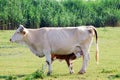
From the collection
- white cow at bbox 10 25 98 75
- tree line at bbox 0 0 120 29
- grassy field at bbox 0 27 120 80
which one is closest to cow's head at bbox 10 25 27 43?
white cow at bbox 10 25 98 75

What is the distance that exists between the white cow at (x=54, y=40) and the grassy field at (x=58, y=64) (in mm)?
733

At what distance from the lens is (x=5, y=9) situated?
126 ft

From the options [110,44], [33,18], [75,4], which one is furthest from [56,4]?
[110,44]

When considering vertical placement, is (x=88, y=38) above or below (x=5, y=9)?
above

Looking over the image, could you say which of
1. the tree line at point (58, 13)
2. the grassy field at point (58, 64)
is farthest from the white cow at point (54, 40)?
the tree line at point (58, 13)

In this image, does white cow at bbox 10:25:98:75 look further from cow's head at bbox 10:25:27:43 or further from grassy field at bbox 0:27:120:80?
grassy field at bbox 0:27:120:80

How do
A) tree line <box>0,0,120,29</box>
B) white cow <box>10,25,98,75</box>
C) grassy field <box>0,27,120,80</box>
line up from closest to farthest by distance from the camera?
grassy field <box>0,27,120,80</box>
white cow <box>10,25,98,75</box>
tree line <box>0,0,120,29</box>

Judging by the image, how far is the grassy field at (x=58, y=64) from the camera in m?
13.8

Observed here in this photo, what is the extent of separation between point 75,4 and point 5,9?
9.35 meters

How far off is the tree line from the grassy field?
39.2 feet

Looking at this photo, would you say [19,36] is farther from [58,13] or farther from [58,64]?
[58,13]

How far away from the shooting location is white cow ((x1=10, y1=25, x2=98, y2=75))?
14461 mm

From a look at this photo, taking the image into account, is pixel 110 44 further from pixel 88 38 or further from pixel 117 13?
pixel 117 13

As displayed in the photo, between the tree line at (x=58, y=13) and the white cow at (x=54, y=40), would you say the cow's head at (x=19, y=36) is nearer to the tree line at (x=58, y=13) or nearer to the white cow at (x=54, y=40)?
the white cow at (x=54, y=40)
